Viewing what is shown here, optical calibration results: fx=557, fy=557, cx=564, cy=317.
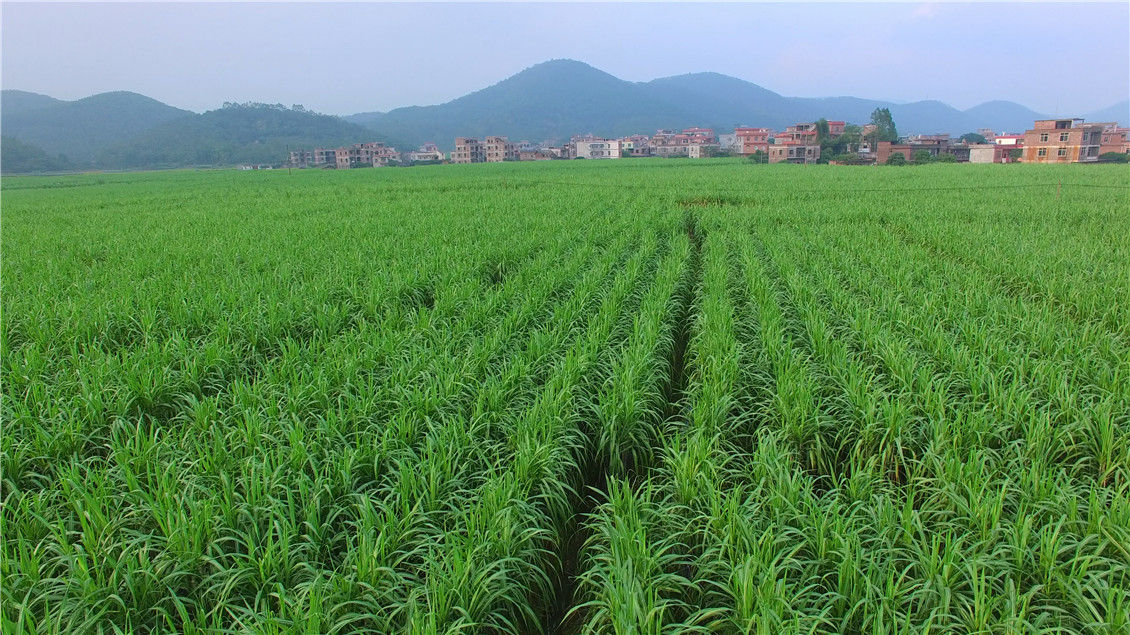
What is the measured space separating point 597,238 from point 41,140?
140383 millimetres

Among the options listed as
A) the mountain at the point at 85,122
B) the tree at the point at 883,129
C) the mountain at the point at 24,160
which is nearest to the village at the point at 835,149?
the tree at the point at 883,129

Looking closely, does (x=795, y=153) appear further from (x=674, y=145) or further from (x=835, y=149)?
(x=674, y=145)

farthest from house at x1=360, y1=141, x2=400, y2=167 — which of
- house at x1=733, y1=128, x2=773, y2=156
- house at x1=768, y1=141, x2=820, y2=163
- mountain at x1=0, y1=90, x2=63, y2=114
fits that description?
mountain at x1=0, y1=90, x2=63, y2=114

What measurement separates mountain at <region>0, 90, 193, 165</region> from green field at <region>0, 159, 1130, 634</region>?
11505 cm

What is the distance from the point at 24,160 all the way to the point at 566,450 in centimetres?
9614

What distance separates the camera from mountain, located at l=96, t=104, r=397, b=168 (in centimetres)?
8556

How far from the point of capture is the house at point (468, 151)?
92.8 meters

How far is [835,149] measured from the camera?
6975 centimetres

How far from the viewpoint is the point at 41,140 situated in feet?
344

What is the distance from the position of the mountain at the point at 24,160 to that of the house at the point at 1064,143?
380 feet

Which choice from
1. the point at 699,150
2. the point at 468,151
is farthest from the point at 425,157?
the point at 699,150

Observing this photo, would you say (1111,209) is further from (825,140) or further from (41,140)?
(41,140)

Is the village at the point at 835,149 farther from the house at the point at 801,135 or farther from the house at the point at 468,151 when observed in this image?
the house at the point at 468,151

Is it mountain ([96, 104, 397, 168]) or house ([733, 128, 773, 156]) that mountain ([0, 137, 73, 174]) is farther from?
house ([733, 128, 773, 156])
